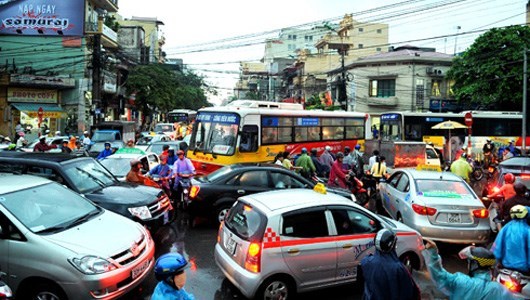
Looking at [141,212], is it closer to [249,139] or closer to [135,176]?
[135,176]

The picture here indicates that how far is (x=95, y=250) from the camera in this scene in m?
5.08

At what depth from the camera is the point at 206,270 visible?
23.0ft

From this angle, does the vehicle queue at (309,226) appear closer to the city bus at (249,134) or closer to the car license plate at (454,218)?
the car license plate at (454,218)

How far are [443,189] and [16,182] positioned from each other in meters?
7.70

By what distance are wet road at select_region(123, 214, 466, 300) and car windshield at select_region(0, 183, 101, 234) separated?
1341 millimetres

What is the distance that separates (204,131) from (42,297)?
400 inches

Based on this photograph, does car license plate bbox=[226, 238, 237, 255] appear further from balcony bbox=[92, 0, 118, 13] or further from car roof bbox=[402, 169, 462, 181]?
balcony bbox=[92, 0, 118, 13]

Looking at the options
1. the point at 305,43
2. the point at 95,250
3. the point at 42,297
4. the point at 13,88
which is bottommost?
the point at 42,297

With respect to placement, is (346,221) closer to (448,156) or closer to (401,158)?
(401,158)

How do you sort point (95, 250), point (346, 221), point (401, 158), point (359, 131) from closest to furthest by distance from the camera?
point (95, 250) < point (346, 221) < point (401, 158) < point (359, 131)

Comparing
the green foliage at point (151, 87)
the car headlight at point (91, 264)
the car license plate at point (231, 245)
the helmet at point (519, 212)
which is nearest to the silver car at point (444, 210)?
the helmet at point (519, 212)

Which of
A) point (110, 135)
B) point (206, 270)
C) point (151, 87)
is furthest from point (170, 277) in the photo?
point (151, 87)

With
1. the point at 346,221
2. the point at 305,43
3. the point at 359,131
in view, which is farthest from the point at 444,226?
the point at 305,43

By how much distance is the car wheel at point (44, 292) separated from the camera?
4.89 meters
